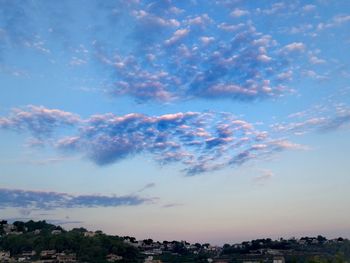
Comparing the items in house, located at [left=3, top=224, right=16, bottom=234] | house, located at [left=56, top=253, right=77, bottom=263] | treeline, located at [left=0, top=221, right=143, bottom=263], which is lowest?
house, located at [left=56, top=253, right=77, bottom=263]

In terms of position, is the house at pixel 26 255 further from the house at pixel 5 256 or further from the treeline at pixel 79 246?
the house at pixel 5 256

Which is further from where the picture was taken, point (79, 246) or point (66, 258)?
point (79, 246)

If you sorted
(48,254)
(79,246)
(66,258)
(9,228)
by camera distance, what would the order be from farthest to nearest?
(9,228)
(79,246)
(48,254)
(66,258)

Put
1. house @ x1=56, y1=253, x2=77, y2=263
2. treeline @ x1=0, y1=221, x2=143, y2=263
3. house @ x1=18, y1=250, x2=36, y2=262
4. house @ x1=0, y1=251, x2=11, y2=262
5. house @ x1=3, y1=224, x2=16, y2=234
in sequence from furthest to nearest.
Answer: house @ x1=3, y1=224, x2=16, y2=234 → treeline @ x1=0, y1=221, x2=143, y2=263 → house @ x1=0, y1=251, x2=11, y2=262 → house @ x1=18, y1=250, x2=36, y2=262 → house @ x1=56, y1=253, x2=77, y2=263

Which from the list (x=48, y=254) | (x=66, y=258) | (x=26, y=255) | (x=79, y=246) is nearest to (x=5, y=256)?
(x=26, y=255)

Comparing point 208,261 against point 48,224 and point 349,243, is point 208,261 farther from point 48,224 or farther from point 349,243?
point 48,224

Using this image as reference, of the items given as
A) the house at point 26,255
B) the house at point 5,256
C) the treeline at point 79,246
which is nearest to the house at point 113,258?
the treeline at point 79,246

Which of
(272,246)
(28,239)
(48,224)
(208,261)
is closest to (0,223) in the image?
(48,224)

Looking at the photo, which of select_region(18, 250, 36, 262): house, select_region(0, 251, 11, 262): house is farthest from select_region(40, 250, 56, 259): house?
select_region(0, 251, 11, 262): house

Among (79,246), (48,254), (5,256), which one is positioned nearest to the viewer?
(48,254)

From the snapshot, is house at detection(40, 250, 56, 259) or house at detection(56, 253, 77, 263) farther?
house at detection(40, 250, 56, 259)

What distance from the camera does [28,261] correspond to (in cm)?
6844

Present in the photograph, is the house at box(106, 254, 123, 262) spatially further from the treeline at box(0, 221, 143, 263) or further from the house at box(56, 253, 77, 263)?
the house at box(56, 253, 77, 263)

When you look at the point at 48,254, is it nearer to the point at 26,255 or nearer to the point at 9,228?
the point at 26,255
